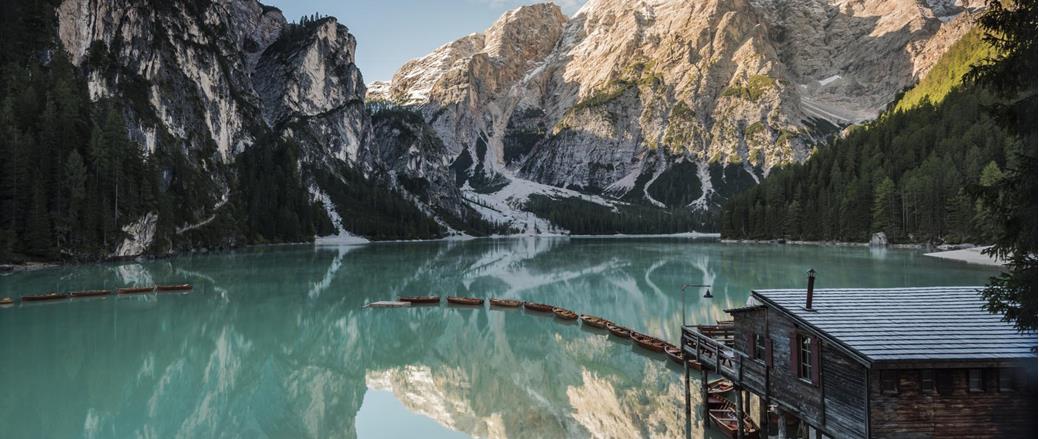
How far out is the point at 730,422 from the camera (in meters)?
21.0

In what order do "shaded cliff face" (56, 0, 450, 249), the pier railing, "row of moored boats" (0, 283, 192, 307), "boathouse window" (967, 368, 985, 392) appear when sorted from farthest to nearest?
"shaded cliff face" (56, 0, 450, 249) < "row of moored boats" (0, 283, 192, 307) < the pier railing < "boathouse window" (967, 368, 985, 392)

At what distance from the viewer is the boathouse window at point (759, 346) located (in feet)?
60.8

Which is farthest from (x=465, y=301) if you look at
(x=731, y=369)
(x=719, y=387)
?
(x=731, y=369)

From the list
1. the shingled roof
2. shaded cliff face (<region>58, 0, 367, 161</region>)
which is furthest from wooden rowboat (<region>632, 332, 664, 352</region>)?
shaded cliff face (<region>58, 0, 367, 161</region>)

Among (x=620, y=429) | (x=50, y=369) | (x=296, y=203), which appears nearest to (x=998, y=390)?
(x=620, y=429)

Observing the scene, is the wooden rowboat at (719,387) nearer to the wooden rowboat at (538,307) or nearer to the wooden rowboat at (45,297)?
the wooden rowboat at (538,307)

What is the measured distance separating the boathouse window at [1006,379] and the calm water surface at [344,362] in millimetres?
10074

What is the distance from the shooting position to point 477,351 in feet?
123

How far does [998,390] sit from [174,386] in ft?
103

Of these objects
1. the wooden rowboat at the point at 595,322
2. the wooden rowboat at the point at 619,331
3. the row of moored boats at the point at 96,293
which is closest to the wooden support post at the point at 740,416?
the wooden rowboat at the point at 619,331

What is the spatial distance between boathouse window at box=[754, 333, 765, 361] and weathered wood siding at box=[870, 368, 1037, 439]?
421 cm

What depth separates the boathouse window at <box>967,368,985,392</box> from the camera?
46.7 feet

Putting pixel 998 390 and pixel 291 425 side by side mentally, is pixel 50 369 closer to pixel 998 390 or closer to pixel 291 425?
pixel 291 425

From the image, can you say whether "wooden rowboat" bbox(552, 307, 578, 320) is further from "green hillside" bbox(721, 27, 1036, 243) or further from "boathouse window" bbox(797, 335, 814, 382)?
"green hillside" bbox(721, 27, 1036, 243)
